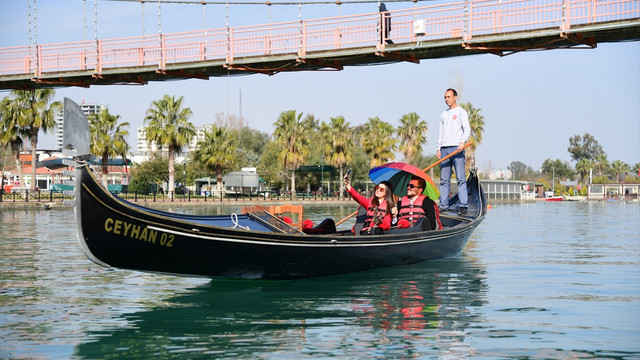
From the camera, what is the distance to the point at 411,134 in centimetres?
6775

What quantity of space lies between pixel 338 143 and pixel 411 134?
7057 millimetres

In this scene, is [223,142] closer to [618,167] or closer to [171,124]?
[171,124]

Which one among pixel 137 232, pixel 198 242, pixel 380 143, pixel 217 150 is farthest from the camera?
pixel 380 143

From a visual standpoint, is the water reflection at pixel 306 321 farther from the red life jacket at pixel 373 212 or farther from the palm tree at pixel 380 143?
the palm tree at pixel 380 143

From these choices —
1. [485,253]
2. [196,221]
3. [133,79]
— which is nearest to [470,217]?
[485,253]

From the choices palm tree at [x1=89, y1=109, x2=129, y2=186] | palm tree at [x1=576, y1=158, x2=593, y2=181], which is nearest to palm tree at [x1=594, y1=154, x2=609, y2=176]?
palm tree at [x1=576, y1=158, x2=593, y2=181]

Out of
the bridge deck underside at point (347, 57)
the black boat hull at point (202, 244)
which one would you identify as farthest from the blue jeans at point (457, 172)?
the bridge deck underside at point (347, 57)

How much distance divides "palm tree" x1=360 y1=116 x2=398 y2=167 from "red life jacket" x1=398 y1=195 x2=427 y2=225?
170ft

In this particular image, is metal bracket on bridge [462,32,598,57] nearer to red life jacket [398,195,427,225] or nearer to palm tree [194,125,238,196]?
red life jacket [398,195,427,225]

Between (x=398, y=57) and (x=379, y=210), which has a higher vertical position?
(x=398, y=57)

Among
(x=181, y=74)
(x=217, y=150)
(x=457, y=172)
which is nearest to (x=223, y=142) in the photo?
(x=217, y=150)

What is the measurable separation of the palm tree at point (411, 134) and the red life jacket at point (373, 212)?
181 ft

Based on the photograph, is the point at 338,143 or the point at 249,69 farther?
the point at 338,143

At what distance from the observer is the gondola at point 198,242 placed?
8977 millimetres
